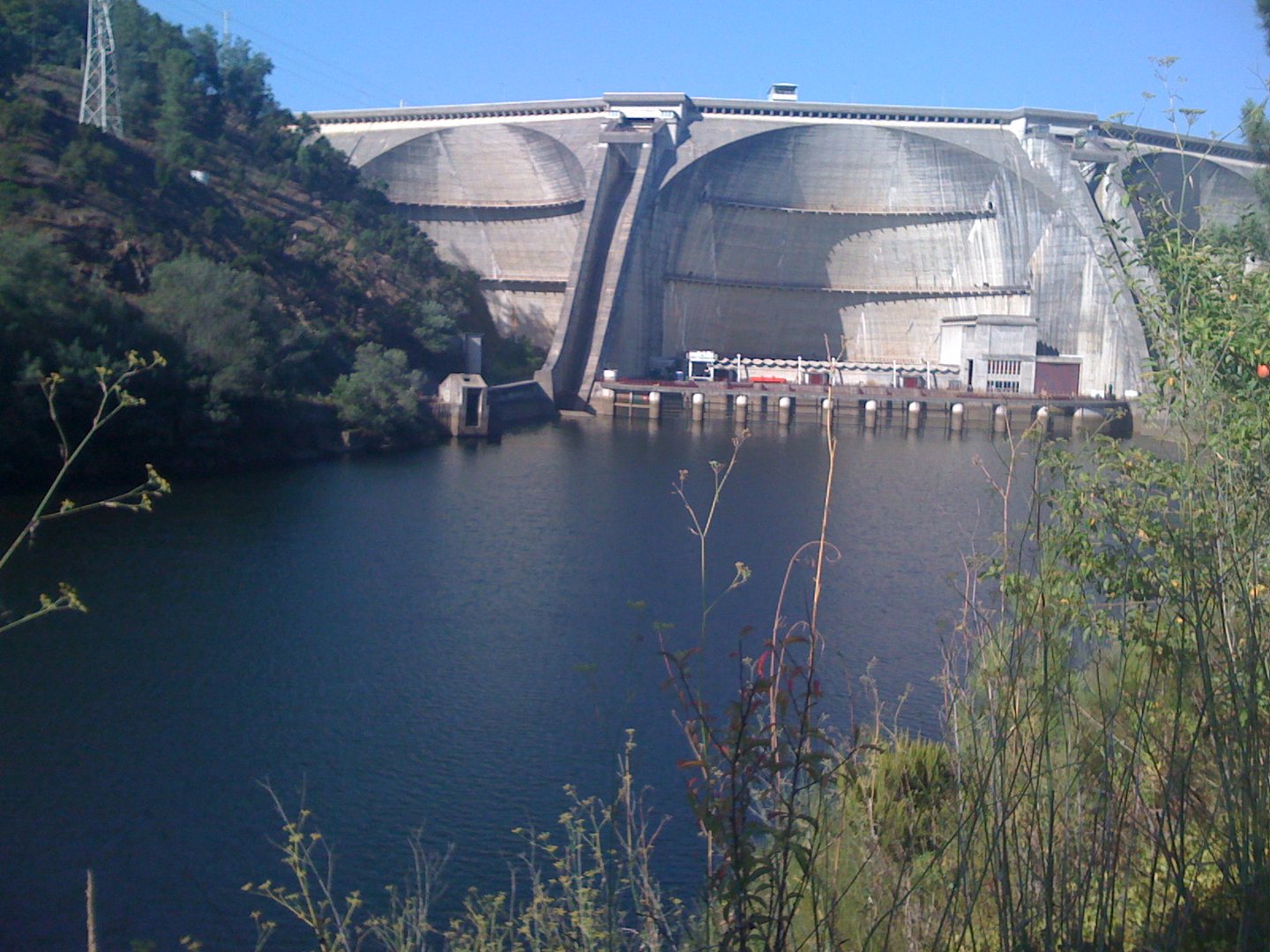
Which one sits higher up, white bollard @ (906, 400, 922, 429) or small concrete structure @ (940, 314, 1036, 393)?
small concrete structure @ (940, 314, 1036, 393)

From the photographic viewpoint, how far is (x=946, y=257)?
81.6ft

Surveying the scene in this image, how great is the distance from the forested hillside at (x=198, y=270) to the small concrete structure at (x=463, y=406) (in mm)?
557

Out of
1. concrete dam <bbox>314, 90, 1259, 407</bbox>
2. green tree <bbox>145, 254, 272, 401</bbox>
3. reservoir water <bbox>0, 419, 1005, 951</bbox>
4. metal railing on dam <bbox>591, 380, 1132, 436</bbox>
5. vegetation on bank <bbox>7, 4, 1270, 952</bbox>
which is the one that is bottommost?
reservoir water <bbox>0, 419, 1005, 951</bbox>

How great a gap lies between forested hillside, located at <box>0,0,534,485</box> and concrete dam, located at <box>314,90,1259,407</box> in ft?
6.80

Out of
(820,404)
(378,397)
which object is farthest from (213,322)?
(820,404)

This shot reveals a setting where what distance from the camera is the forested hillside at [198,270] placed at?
33.3ft

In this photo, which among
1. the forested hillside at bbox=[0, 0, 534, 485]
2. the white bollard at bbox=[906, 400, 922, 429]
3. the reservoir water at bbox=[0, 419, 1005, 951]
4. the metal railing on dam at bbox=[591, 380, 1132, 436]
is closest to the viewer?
the reservoir water at bbox=[0, 419, 1005, 951]

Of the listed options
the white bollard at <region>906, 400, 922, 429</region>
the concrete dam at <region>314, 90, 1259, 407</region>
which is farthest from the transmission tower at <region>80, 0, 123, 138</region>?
the white bollard at <region>906, 400, 922, 429</region>

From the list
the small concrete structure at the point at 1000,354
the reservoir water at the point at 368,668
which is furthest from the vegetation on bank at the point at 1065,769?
the small concrete structure at the point at 1000,354

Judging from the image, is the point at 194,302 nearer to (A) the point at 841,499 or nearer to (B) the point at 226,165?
(A) the point at 841,499

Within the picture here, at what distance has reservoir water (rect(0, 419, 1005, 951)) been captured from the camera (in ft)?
12.7

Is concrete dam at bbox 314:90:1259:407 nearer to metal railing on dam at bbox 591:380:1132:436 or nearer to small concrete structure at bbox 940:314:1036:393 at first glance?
small concrete structure at bbox 940:314:1036:393

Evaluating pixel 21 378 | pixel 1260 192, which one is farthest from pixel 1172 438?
pixel 21 378

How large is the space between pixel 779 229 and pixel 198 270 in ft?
48.4
